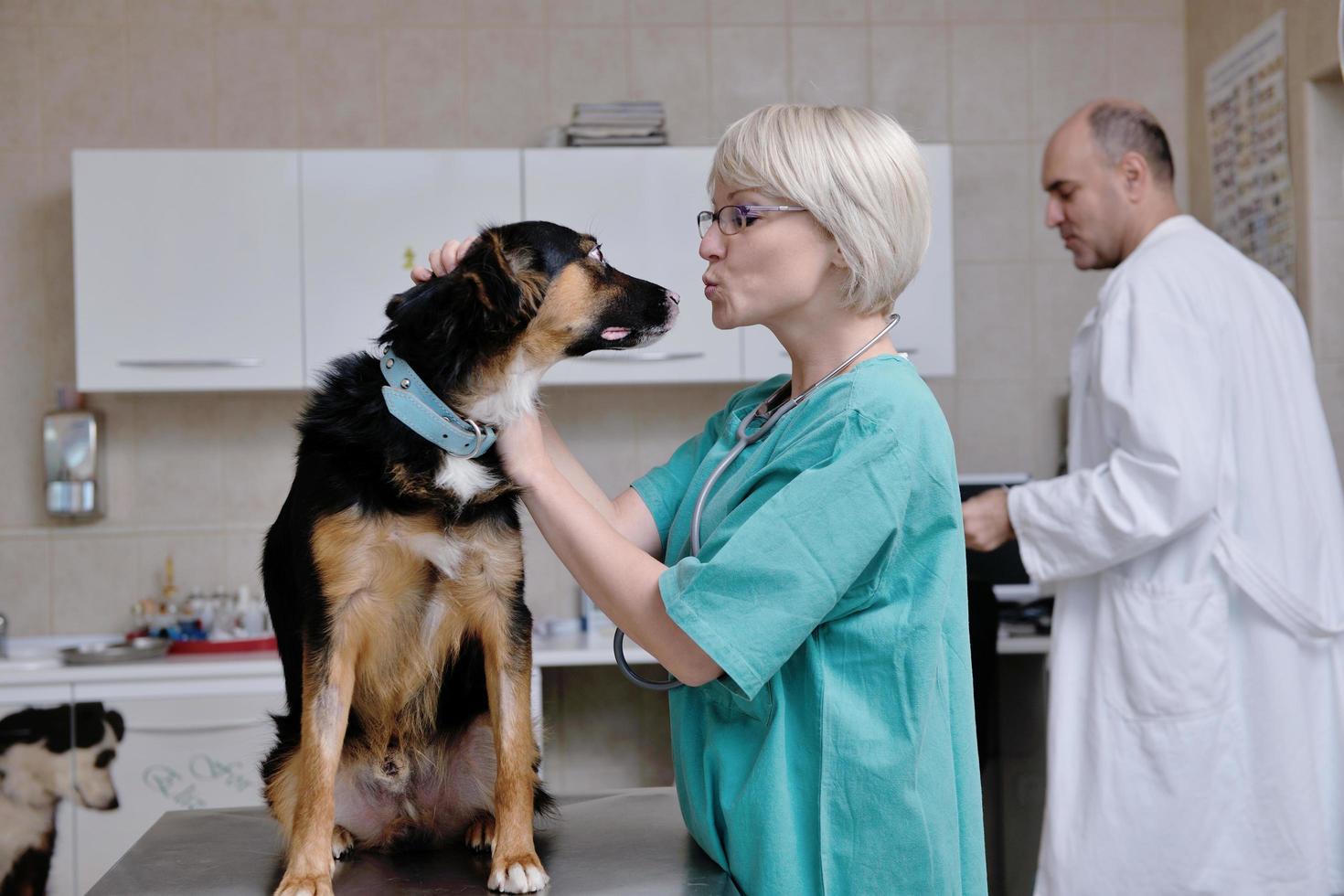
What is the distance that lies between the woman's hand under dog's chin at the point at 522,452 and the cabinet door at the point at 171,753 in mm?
2050

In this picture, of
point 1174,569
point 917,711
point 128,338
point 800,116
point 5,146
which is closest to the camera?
point 917,711

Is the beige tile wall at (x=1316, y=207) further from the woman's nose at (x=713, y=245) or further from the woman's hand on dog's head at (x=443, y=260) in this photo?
the woman's hand on dog's head at (x=443, y=260)

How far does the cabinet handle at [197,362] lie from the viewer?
10.8 ft

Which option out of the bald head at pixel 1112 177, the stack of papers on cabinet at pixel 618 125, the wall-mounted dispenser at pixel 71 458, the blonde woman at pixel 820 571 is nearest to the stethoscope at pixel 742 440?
the blonde woman at pixel 820 571

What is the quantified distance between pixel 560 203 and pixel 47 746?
6.29 ft

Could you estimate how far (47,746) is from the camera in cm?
306

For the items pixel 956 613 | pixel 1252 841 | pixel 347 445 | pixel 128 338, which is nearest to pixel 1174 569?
pixel 1252 841

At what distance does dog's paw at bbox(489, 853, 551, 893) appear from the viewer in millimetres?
1221

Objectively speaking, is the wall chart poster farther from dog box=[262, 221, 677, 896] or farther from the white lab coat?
dog box=[262, 221, 677, 896]

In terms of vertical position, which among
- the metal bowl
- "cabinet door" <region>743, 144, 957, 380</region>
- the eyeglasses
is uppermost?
"cabinet door" <region>743, 144, 957, 380</region>

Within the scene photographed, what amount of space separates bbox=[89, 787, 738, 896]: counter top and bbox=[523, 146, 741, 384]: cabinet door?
6.57ft

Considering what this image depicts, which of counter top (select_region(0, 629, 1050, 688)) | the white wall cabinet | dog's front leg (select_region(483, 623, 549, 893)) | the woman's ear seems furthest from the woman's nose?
the white wall cabinet

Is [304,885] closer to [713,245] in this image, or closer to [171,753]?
[713,245]

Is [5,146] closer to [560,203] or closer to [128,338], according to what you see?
[128,338]
